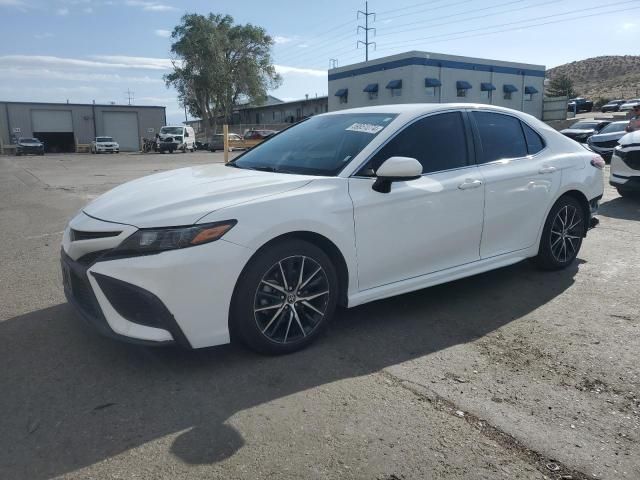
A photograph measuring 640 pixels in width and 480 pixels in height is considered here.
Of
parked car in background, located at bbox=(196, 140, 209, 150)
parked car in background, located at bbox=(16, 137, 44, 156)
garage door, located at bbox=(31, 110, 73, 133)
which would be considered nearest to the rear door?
parked car in background, located at bbox=(196, 140, 209, 150)

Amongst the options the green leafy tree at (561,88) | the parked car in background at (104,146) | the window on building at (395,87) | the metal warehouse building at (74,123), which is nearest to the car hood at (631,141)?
the window on building at (395,87)

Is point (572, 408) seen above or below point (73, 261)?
below

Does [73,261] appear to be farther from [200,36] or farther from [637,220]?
[200,36]

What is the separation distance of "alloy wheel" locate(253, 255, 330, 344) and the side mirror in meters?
0.74

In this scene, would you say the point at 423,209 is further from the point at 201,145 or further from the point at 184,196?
the point at 201,145

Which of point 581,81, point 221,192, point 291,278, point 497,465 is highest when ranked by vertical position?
point 581,81

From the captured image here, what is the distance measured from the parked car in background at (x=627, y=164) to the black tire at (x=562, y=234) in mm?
4445

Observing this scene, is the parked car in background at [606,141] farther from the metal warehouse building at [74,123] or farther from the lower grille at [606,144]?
the metal warehouse building at [74,123]

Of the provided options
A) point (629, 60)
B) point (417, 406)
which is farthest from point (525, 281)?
point (629, 60)

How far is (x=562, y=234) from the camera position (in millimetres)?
5266

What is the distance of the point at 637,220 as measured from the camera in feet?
26.3

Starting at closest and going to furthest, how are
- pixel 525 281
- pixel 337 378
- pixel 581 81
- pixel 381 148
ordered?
pixel 337 378
pixel 381 148
pixel 525 281
pixel 581 81

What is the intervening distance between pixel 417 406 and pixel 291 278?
1.11m

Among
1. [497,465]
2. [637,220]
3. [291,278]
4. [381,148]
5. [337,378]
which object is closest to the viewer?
[497,465]
